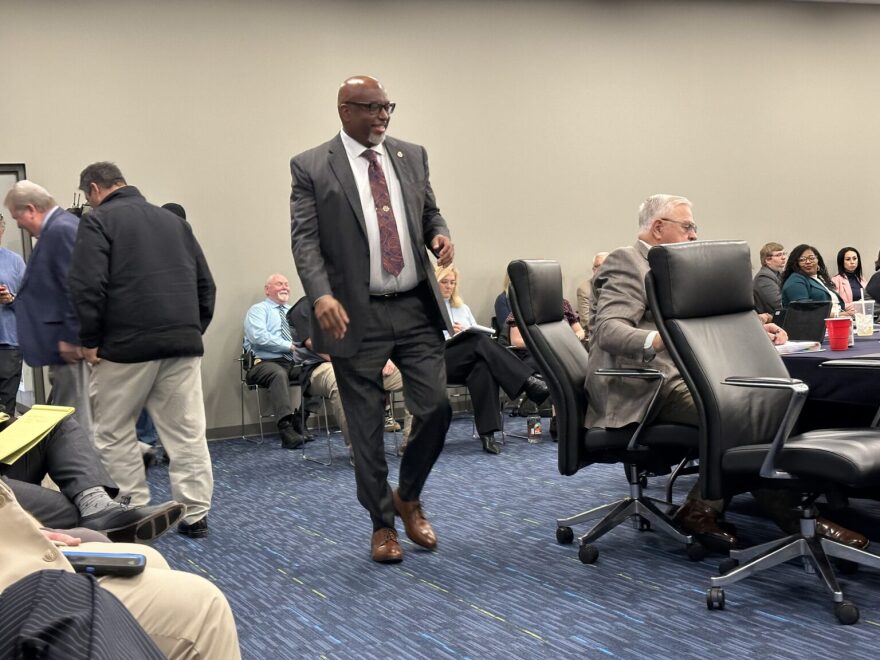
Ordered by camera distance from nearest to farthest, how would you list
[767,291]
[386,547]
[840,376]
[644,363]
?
[840,376]
[644,363]
[386,547]
[767,291]

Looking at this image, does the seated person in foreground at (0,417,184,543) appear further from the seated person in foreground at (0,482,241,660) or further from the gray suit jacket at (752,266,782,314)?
the gray suit jacket at (752,266,782,314)

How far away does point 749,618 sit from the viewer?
9.09 feet

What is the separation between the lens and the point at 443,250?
138 inches

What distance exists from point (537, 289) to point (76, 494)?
5.72 feet

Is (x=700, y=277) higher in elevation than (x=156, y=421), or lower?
→ higher

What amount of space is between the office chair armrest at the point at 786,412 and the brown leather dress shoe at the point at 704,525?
604 millimetres

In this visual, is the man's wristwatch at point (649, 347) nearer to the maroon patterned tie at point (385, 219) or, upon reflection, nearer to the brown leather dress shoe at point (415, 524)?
the maroon patterned tie at point (385, 219)

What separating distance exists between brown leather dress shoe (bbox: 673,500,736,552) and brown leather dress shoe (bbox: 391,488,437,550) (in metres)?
0.89

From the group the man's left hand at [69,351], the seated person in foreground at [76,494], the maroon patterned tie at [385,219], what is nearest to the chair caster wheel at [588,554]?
the maroon patterned tie at [385,219]

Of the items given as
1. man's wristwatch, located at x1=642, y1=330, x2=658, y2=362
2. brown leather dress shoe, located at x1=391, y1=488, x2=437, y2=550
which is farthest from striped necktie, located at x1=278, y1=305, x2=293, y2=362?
man's wristwatch, located at x1=642, y1=330, x2=658, y2=362

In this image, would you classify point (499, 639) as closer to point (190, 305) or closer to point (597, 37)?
point (190, 305)

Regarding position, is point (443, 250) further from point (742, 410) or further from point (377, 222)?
point (742, 410)

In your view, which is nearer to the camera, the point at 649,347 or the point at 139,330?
the point at 649,347

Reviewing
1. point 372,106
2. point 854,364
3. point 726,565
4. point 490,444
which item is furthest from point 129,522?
point 490,444
